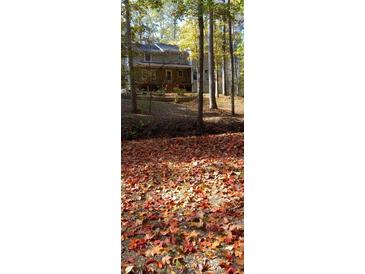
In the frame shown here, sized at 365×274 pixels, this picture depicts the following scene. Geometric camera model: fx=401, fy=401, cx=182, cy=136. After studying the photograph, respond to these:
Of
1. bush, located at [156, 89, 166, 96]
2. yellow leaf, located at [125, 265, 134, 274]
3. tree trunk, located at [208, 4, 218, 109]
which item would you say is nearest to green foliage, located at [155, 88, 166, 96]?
bush, located at [156, 89, 166, 96]

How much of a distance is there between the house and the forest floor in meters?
0.13

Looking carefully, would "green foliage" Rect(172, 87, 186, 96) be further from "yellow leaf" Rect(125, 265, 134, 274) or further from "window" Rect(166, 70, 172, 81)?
"yellow leaf" Rect(125, 265, 134, 274)

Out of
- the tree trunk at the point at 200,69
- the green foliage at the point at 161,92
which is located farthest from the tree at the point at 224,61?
the green foliage at the point at 161,92

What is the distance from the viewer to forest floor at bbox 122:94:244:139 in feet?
8.29

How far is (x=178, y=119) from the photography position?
2547 millimetres

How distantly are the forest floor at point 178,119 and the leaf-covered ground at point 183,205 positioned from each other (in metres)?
0.05

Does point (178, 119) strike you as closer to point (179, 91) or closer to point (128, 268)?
point (179, 91)

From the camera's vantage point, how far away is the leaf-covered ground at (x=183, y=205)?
90.1 inches

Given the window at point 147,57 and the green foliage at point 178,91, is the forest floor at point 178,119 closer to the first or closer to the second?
the green foliage at point 178,91

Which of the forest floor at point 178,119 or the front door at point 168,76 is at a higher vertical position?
the front door at point 168,76

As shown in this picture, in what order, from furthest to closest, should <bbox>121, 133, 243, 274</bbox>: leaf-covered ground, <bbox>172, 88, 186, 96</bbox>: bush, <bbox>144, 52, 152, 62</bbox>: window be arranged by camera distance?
<bbox>172, 88, 186, 96</bbox>: bush → <bbox>144, 52, 152, 62</bbox>: window → <bbox>121, 133, 243, 274</bbox>: leaf-covered ground
